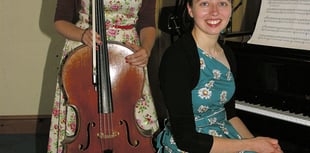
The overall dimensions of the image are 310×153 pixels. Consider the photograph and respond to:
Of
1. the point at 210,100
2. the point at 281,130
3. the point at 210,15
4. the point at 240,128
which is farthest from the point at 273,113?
the point at 210,15

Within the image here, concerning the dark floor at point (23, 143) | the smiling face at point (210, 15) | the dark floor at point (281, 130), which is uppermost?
the smiling face at point (210, 15)

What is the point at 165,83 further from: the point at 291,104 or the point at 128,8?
the point at 291,104

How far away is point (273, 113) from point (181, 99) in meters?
0.66

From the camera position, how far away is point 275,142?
130 cm

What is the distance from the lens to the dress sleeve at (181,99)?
4.10 ft

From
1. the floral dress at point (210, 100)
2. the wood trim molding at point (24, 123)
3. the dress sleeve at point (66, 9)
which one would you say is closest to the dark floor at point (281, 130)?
the floral dress at point (210, 100)

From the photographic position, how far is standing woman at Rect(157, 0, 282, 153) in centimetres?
126

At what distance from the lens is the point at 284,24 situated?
1826 millimetres

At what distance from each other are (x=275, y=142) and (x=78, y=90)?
77 centimetres

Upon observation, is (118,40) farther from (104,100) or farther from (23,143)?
(23,143)

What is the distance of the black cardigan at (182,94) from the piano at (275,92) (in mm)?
605

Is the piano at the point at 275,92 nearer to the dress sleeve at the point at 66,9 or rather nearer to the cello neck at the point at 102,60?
the cello neck at the point at 102,60

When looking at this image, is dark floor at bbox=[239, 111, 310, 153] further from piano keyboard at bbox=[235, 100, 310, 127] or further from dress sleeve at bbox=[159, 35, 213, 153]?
dress sleeve at bbox=[159, 35, 213, 153]

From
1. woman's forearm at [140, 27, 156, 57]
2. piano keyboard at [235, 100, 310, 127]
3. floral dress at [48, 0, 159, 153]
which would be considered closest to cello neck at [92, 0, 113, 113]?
floral dress at [48, 0, 159, 153]
